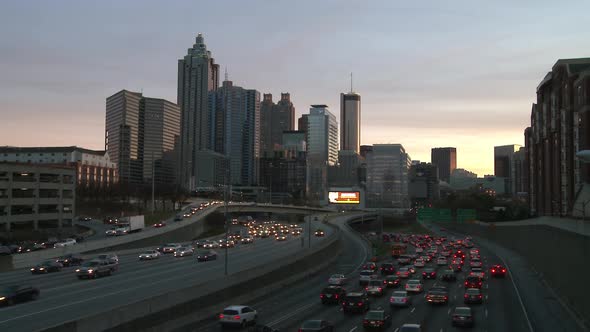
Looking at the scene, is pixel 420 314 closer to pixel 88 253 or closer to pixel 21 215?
pixel 88 253

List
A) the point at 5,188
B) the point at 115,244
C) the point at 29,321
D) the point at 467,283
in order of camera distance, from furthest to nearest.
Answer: the point at 5,188 < the point at 115,244 < the point at 467,283 < the point at 29,321

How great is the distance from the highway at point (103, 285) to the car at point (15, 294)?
1.37 ft

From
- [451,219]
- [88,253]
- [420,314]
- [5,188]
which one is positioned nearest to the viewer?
[420,314]

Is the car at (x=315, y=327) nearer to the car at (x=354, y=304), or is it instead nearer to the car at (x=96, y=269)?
the car at (x=354, y=304)

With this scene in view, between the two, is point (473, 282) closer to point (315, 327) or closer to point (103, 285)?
point (315, 327)

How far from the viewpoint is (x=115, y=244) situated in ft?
228

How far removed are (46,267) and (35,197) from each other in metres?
49.5

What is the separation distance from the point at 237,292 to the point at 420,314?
11.5 metres

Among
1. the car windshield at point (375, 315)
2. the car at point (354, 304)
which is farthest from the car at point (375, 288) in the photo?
the car windshield at point (375, 315)

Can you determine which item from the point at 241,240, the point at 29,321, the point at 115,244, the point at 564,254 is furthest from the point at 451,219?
the point at 29,321

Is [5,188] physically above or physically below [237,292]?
above

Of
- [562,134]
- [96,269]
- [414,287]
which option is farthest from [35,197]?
[562,134]

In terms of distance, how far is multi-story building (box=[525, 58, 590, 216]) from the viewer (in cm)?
7153

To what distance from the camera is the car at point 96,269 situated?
44.6 metres
